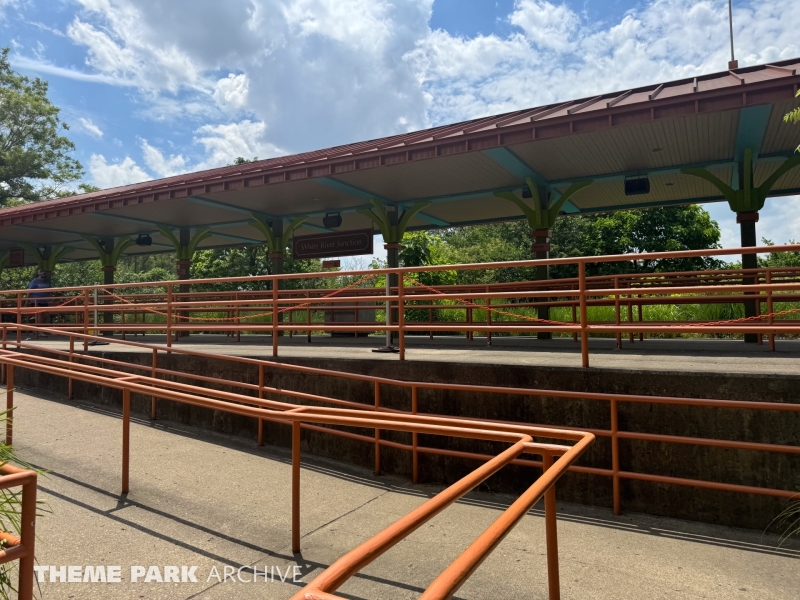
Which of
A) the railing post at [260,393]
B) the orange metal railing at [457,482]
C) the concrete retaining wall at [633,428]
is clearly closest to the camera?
the orange metal railing at [457,482]

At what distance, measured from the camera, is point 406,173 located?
11.0 meters

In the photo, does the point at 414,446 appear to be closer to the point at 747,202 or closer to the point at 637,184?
the point at 747,202

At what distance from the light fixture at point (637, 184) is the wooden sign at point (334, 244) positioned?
5.76 metres

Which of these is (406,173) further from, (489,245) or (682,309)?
(489,245)

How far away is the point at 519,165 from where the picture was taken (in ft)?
34.3

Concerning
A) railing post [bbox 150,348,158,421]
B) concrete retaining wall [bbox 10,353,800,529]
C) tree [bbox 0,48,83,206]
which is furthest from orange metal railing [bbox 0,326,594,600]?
tree [bbox 0,48,83,206]

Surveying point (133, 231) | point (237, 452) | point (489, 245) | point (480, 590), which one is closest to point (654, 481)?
point (480, 590)

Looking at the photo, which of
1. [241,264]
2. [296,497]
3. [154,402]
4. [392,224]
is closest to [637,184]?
[392,224]

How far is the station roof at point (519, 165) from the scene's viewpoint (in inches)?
319

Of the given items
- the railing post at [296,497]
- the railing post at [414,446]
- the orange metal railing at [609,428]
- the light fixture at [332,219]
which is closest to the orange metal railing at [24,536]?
the railing post at [296,497]

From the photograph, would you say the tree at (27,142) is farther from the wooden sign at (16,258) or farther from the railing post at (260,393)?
the railing post at (260,393)

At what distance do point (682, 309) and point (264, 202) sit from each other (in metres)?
11.4

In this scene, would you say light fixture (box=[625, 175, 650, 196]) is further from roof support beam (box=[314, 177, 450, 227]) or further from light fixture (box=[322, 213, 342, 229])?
light fixture (box=[322, 213, 342, 229])

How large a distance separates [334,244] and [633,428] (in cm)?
979
